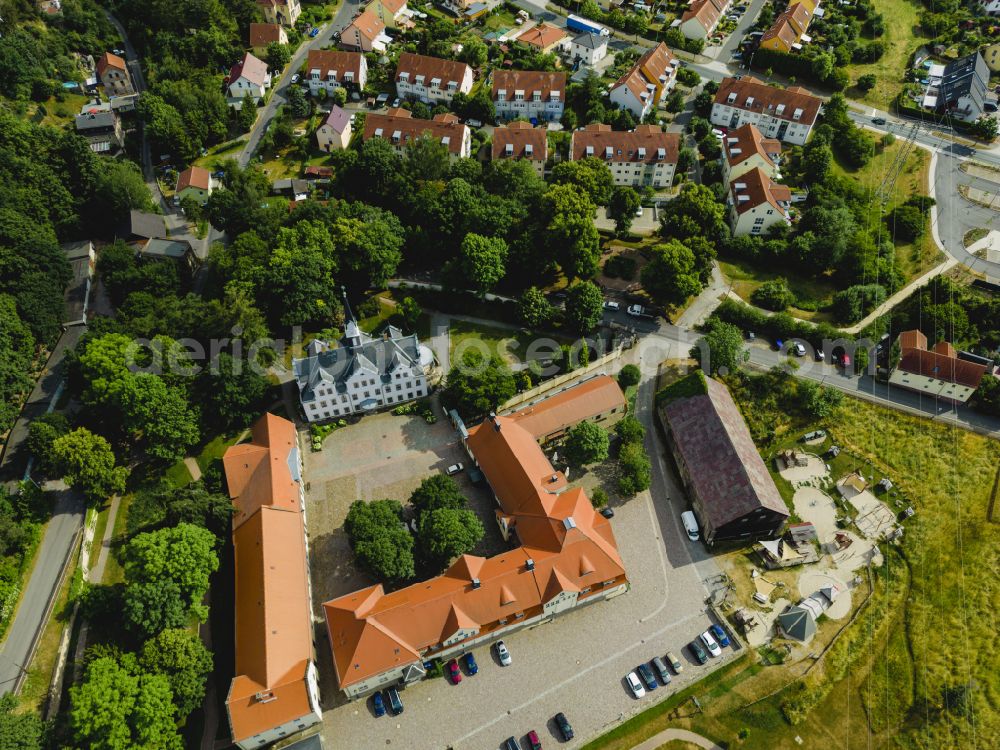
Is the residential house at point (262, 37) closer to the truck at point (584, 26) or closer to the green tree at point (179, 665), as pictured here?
the truck at point (584, 26)

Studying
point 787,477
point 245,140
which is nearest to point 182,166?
point 245,140

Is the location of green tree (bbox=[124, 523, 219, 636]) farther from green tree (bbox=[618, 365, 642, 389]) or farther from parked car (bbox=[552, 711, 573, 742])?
green tree (bbox=[618, 365, 642, 389])

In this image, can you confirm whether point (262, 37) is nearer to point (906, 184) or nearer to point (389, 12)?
point (389, 12)

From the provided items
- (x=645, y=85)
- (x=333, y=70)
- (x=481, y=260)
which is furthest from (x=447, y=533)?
(x=333, y=70)

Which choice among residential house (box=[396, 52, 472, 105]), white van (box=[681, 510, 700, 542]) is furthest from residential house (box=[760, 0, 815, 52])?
white van (box=[681, 510, 700, 542])

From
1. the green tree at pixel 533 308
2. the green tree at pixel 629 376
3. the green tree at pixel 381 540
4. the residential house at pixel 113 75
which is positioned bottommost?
the green tree at pixel 381 540

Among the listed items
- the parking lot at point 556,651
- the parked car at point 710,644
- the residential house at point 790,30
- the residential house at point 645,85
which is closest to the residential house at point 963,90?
the residential house at point 790,30

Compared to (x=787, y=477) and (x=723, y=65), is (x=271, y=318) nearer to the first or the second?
(x=787, y=477)
